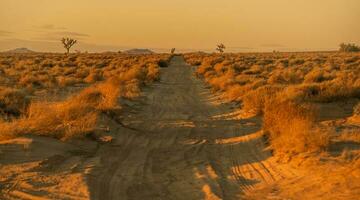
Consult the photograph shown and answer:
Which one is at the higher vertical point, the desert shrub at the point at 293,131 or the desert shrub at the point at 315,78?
the desert shrub at the point at 293,131

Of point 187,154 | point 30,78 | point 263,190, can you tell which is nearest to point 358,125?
Answer: point 187,154

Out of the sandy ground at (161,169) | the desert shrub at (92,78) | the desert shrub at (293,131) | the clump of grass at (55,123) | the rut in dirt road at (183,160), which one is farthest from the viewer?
the desert shrub at (92,78)

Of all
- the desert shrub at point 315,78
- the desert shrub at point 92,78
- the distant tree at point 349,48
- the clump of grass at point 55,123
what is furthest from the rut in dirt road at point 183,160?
the distant tree at point 349,48

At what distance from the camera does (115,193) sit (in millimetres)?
7824

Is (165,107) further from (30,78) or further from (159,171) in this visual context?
(30,78)

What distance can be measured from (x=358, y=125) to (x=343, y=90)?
4.79m

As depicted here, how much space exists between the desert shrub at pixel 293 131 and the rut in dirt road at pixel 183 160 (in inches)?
15.5

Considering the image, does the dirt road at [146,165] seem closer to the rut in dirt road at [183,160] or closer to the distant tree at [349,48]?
the rut in dirt road at [183,160]

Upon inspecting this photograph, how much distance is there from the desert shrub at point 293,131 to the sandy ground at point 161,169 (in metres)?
0.37

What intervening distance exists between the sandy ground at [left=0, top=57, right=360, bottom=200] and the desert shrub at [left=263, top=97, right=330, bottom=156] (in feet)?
1.23

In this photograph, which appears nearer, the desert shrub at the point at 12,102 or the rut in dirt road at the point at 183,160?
the rut in dirt road at the point at 183,160

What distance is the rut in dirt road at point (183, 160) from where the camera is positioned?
8070 mm

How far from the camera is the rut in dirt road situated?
8070 millimetres

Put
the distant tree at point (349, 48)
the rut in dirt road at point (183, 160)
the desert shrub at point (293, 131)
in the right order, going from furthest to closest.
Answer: the distant tree at point (349, 48)
the desert shrub at point (293, 131)
the rut in dirt road at point (183, 160)
